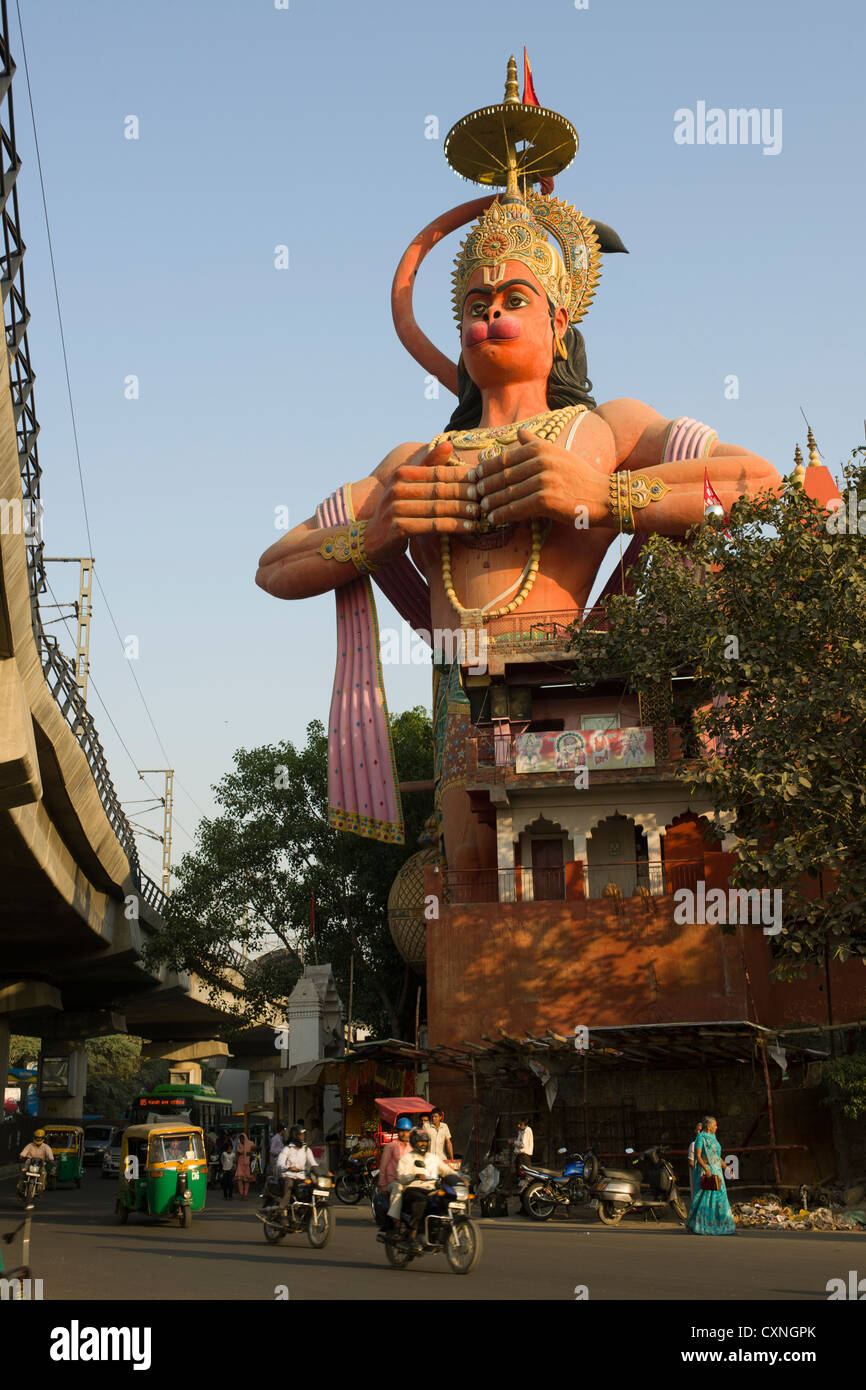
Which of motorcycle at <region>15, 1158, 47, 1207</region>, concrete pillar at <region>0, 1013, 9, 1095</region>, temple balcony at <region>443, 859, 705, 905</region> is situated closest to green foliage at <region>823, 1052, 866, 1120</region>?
temple balcony at <region>443, 859, 705, 905</region>

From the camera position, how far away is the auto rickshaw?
19.0 meters

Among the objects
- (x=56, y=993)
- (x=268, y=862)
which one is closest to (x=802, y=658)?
(x=268, y=862)

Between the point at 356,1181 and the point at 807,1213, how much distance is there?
8175 millimetres

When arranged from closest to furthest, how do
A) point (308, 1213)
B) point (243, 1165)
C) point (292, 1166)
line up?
point (308, 1213) < point (292, 1166) < point (243, 1165)

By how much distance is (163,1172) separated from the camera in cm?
1909

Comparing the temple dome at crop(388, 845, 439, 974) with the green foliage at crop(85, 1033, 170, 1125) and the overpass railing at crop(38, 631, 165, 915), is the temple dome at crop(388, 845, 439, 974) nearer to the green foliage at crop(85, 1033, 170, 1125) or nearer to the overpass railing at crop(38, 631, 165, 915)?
the overpass railing at crop(38, 631, 165, 915)

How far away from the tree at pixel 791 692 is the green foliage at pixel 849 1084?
1659mm

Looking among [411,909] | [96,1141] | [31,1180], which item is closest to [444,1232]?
[31,1180]

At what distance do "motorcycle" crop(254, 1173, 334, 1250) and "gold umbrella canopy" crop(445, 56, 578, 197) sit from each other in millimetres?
24008

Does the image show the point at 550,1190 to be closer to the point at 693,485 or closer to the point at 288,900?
the point at 693,485

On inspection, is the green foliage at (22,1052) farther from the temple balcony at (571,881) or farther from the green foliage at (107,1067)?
the temple balcony at (571,881)

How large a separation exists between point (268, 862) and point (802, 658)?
75.1ft

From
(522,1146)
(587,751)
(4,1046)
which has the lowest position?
(522,1146)
